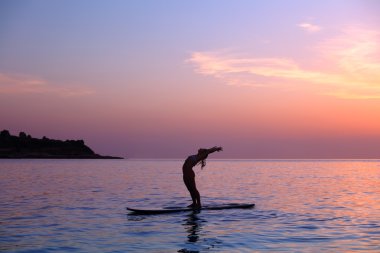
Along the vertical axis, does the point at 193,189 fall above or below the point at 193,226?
above

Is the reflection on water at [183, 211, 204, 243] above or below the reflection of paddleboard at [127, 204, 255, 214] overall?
below

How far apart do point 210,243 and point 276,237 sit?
2588mm

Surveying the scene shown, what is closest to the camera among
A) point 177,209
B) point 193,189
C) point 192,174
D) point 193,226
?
point 193,226

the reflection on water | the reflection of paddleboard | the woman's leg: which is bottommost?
the reflection on water

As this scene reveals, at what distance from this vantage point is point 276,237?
16500mm

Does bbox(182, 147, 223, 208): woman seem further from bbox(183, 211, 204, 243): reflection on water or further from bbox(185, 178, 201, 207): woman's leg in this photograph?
bbox(183, 211, 204, 243): reflection on water

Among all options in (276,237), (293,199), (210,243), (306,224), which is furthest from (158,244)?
(293,199)

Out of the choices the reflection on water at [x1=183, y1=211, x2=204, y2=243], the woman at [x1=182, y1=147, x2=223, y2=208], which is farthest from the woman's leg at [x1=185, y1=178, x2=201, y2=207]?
the reflection on water at [x1=183, y1=211, x2=204, y2=243]

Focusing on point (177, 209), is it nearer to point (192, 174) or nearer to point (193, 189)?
point (193, 189)

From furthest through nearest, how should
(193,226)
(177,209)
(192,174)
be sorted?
(192,174)
(177,209)
(193,226)

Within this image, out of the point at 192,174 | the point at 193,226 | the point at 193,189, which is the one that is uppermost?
the point at 192,174

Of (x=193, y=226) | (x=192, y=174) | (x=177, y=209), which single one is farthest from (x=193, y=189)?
(x=193, y=226)

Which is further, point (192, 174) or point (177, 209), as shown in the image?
point (192, 174)

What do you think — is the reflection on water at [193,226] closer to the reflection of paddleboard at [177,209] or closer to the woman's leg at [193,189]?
the reflection of paddleboard at [177,209]
